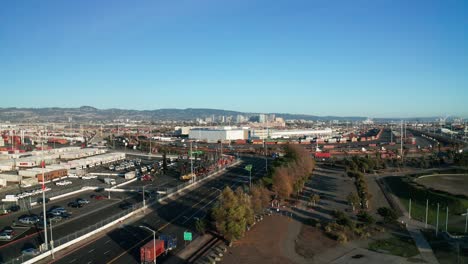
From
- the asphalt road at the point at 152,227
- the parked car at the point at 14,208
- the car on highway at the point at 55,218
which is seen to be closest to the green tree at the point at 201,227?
the asphalt road at the point at 152,227

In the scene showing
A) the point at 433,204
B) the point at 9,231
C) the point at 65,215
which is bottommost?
the point at 433,204

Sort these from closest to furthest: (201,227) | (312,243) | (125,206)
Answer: (201,227)
(312,243)
(125,206)

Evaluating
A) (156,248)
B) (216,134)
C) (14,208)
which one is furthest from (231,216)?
(216,134)

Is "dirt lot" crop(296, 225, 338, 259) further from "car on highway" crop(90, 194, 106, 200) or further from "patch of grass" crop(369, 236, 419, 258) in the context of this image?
"car on highway" crop(90, 194, 106, 200)

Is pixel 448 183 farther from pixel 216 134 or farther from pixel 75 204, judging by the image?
pixel 216 134

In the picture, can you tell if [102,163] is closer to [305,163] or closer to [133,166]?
[133,166]

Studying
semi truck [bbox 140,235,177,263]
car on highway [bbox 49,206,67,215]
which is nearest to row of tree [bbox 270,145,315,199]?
semi truck [bbox 140,235,177,263]
